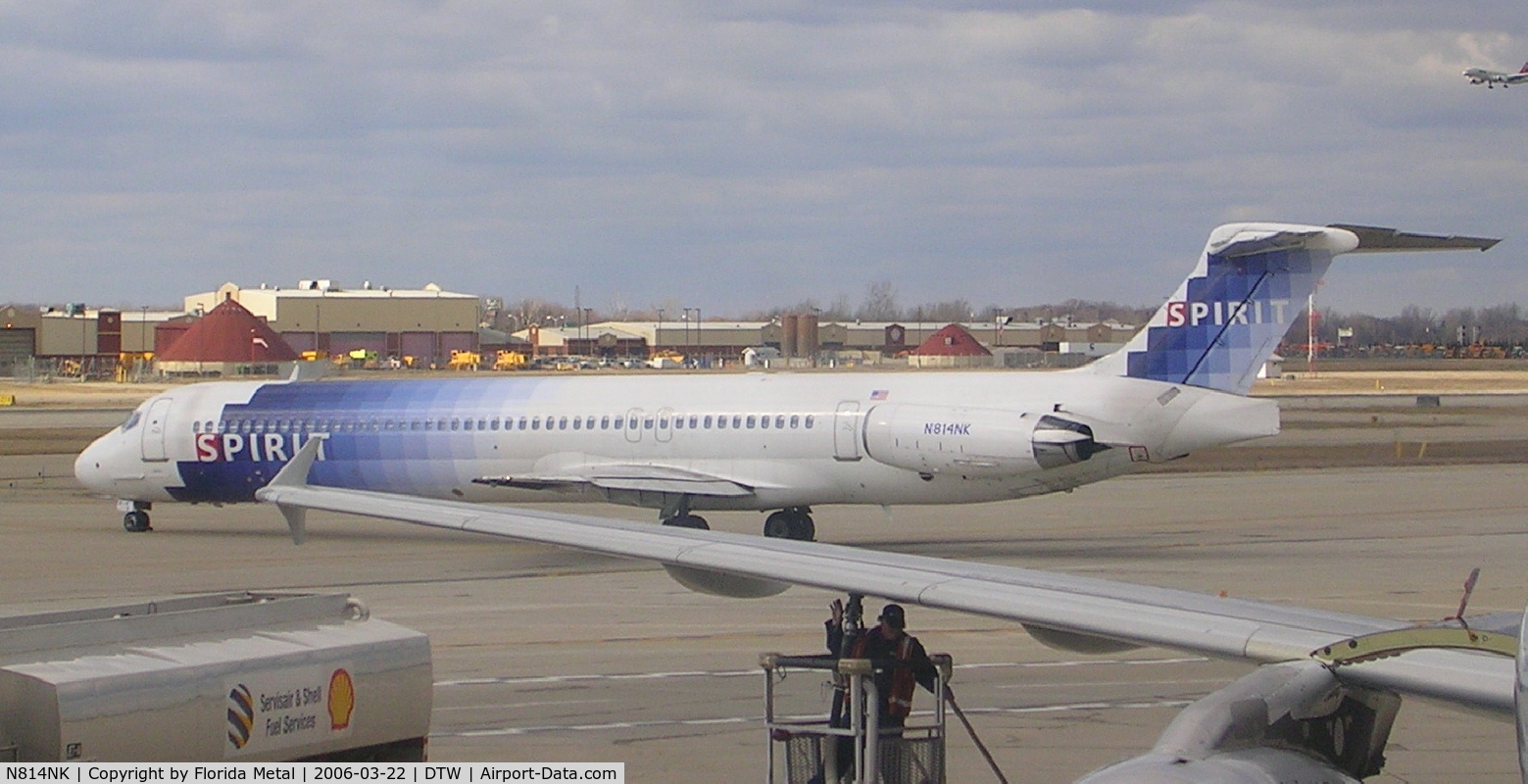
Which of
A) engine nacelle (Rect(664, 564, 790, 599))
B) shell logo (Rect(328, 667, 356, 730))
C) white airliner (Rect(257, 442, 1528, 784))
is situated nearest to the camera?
white airliner (Rect(257, 442, 1528, 784))

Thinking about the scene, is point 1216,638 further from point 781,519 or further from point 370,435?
point 370,435

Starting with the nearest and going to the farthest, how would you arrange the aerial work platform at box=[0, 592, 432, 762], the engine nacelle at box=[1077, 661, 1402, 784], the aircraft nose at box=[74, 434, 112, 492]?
the engine nacelle at box=[1077, 661, 1402, 784] < the aerial work platform at box=[0, 592, 432, 762] < the aircraft nose at box=[74, 434, 112, 492]

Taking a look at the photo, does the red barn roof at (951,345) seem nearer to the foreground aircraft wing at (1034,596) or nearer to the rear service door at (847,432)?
the rear service door at (847,432)

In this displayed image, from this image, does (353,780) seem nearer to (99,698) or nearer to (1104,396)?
(99,698)

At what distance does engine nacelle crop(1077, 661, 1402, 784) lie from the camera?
627cm

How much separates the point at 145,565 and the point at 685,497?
8896 millimetres

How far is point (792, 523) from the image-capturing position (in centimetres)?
3084

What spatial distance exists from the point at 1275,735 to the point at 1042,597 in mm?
2813

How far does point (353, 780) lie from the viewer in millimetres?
9680

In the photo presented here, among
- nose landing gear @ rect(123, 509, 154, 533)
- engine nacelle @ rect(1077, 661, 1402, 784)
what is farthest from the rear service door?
engine nacelle @ rect(1077, 661, 1402, 784)

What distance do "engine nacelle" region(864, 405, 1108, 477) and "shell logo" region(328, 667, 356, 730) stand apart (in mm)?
17200

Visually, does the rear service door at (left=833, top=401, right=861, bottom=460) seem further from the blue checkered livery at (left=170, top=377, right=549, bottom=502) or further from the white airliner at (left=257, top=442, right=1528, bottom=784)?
the white airliner at (left=257, top=442, right=1528, bottom=784)

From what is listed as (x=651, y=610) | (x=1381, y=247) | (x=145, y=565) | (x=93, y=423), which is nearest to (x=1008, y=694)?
(x=651, y=610)

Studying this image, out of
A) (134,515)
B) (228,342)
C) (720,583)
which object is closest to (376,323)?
(228,342)
